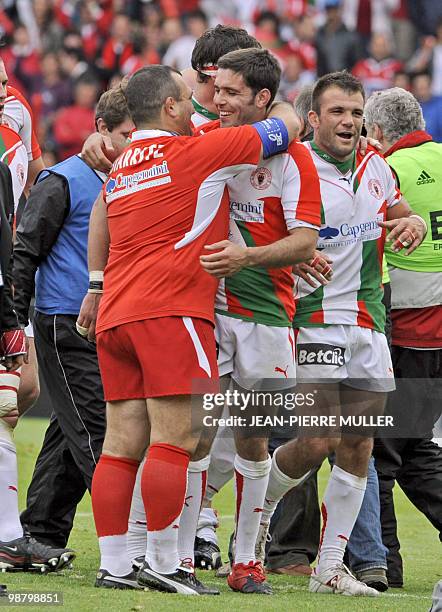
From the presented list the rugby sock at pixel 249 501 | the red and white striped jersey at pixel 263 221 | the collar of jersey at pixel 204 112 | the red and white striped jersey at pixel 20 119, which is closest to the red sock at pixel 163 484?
the rugby sock at pixel 249 501

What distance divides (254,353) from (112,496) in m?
0.94

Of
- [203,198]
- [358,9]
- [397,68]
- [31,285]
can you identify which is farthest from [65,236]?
[358,9]

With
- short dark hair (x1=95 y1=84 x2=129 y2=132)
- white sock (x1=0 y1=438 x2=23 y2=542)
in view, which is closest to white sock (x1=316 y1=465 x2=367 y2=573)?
white sock (x1=0 y1=438 x2=23 y2=542)

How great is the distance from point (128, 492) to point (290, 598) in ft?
2.76

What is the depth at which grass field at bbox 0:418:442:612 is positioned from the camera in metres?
5.13

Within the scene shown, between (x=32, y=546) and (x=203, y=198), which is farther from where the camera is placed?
(x=32, y=546)

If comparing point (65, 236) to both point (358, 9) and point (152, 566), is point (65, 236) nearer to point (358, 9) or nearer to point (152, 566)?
point (152, 566)

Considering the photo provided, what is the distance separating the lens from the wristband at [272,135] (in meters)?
5.64

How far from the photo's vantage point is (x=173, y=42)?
20.8m

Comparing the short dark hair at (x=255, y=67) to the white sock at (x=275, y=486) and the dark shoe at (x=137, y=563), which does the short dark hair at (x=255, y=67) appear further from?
the dark shoe at (x=137, y=563)

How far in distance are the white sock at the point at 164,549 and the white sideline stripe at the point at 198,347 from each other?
0.64 meters

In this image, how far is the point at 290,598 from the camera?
563 cm

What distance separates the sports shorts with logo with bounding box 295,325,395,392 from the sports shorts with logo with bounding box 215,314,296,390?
30 cm

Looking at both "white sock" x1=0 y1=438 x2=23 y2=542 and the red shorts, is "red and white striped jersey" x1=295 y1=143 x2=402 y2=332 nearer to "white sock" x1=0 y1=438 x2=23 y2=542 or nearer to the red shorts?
the red shorts
